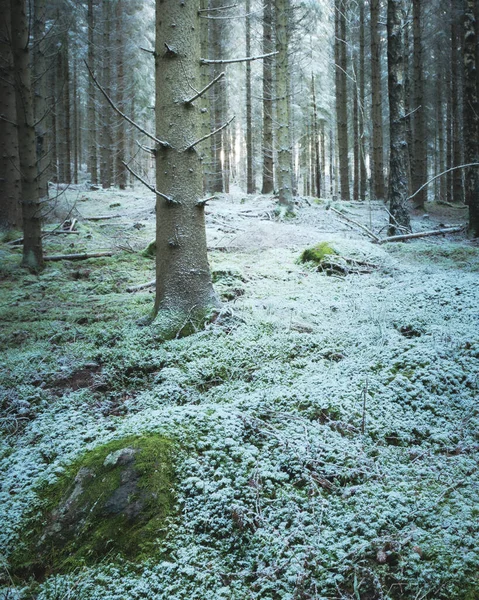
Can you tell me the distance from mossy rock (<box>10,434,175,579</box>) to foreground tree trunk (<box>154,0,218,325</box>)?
6.32ft

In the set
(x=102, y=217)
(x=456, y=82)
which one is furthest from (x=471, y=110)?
(x=456, y=82)

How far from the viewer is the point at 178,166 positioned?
12.6ft

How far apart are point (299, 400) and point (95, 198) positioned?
15.1 m

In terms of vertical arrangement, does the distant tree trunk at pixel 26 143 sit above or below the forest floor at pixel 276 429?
above

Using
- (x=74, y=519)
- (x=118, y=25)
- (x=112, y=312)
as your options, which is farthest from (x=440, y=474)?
(x=118, y=25)

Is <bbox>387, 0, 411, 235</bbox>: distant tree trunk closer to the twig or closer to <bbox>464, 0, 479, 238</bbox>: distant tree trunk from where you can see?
<bbox>464, 0, 479, 238</bbox>: distant tree trunk

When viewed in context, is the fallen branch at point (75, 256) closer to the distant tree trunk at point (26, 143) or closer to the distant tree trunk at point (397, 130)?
the distant tree trunk at point (26, 143)

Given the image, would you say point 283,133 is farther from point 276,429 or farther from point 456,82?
point 456,82

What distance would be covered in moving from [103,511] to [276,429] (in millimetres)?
994

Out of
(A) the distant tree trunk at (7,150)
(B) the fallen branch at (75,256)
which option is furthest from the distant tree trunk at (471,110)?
(A) the distant tree trunk at (7,150)

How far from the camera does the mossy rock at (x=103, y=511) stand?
1.71m

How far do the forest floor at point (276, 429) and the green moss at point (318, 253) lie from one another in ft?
3.23

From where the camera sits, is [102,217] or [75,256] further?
[102,217]

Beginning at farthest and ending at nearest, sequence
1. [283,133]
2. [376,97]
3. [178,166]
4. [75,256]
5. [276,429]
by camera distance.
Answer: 1. [376,97]
2. [283,133]
3. [75,256]
4. [178,166]
5. [276,429]
